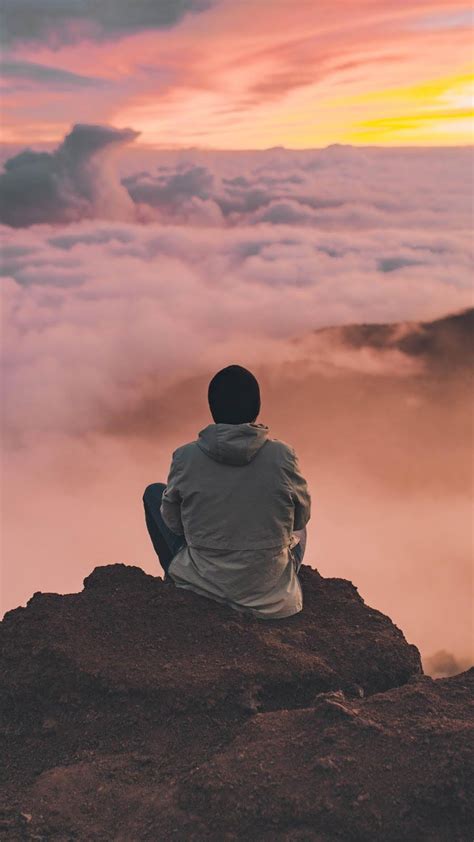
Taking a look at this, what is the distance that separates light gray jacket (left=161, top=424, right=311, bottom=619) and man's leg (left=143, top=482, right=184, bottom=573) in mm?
393

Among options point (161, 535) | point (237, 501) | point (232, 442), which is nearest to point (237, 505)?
point (237, 501)

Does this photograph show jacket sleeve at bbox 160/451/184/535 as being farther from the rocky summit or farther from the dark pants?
the rocky summit

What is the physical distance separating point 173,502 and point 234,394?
0.99m

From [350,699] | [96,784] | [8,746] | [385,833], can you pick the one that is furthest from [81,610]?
[385,833]

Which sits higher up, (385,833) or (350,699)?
(350,699)

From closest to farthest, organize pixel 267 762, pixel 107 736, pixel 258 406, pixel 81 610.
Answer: pixel 267 762 < pixel 107 736 < pixel 258 406 < pixel 81 610

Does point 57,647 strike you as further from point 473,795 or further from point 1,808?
point 473,795

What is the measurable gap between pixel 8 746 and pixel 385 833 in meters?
2.76

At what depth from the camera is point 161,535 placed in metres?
7.87

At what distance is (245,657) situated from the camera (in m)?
6.99

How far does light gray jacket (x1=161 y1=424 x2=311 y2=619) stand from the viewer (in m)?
7.15

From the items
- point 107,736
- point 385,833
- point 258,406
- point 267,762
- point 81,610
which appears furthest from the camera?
point 81,610

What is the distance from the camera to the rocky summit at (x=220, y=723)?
5605mm

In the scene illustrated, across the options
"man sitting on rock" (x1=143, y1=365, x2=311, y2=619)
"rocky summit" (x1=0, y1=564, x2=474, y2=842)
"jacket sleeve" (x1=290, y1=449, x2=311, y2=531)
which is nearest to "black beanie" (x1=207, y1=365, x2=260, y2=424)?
"man sitting on rock" (x1=143, y1=365, x2=311, y2=619)
